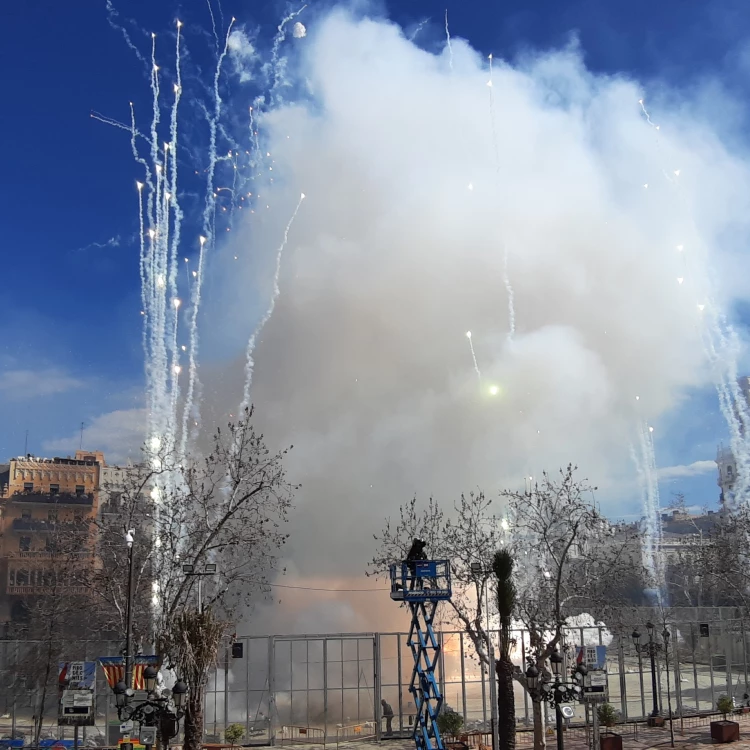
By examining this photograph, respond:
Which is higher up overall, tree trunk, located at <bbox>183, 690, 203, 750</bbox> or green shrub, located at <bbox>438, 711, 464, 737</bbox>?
tree trunk, located at <bbox>183, 690, 203, 750</bbox>

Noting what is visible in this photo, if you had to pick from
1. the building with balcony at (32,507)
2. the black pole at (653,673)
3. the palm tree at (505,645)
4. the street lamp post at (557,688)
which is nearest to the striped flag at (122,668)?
the palm tree at (505,645)

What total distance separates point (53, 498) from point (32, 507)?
7.52 ft

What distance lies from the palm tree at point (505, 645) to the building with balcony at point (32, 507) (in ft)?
161

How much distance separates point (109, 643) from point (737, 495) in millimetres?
94695

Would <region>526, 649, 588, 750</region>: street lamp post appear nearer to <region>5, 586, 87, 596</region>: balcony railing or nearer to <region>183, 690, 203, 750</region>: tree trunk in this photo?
<region>183, 690, 203, 750</region>: tree trunk

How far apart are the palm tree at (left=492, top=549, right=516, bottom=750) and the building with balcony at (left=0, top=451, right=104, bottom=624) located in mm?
49024

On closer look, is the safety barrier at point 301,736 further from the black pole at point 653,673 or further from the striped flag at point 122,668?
the black pole at point 653,673

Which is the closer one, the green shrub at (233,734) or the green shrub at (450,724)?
the green shrub at (450,724)

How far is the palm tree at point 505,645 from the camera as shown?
68.3ft

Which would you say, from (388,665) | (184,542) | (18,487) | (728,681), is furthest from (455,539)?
(18,487)

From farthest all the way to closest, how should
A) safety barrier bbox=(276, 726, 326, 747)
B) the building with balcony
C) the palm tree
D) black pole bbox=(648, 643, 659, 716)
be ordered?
1. the building with balcony
2. black pole bbox=(648, 643, 659, 716)
3. safety barrier bbox=(276, 726, 326, 747)
4. the palm tree

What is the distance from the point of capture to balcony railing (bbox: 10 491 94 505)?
269 feet

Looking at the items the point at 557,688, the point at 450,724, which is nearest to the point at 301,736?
the point at 450,724

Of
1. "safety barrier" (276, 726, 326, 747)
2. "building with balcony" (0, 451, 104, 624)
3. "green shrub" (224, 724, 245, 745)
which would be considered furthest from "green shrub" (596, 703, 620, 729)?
"building with balcony" (0, 451, 104, 624)
